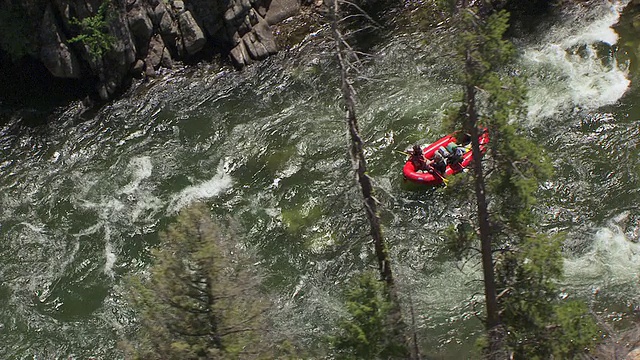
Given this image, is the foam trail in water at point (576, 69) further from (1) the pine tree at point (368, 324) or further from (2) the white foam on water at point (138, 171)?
(2) the white foam on water at point (138, 171)

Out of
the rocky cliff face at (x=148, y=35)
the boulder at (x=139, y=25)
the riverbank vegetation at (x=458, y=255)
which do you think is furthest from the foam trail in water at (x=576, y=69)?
the boulder at (x=139, y=25)

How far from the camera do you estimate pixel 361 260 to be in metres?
18.8

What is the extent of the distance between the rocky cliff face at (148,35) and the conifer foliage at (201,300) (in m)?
14.2

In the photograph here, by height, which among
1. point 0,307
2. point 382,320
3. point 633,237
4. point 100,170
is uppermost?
point 100,170

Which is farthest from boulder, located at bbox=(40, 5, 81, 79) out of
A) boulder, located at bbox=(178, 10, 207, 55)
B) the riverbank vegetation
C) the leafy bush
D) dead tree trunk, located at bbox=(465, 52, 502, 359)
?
dead tree trunk, located at bbox=(465, 52, 502, 359)

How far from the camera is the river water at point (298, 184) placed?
58.6 ft

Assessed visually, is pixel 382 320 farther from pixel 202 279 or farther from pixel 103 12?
pixel 103 12

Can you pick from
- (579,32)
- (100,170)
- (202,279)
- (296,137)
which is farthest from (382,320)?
(579,32)

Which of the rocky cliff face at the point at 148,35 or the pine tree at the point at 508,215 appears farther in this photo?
the rocky cliff face at the point at 148,35

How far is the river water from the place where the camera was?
17.9m

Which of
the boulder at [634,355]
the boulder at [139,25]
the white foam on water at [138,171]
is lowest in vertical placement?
the boulder at [634,355]

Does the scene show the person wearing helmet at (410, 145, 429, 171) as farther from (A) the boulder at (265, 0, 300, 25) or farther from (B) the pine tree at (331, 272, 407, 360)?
(A) the boulder at (265, 0, 300, 25)

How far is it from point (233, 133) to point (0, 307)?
338 inches

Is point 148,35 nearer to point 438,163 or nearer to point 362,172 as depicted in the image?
point 438,163
